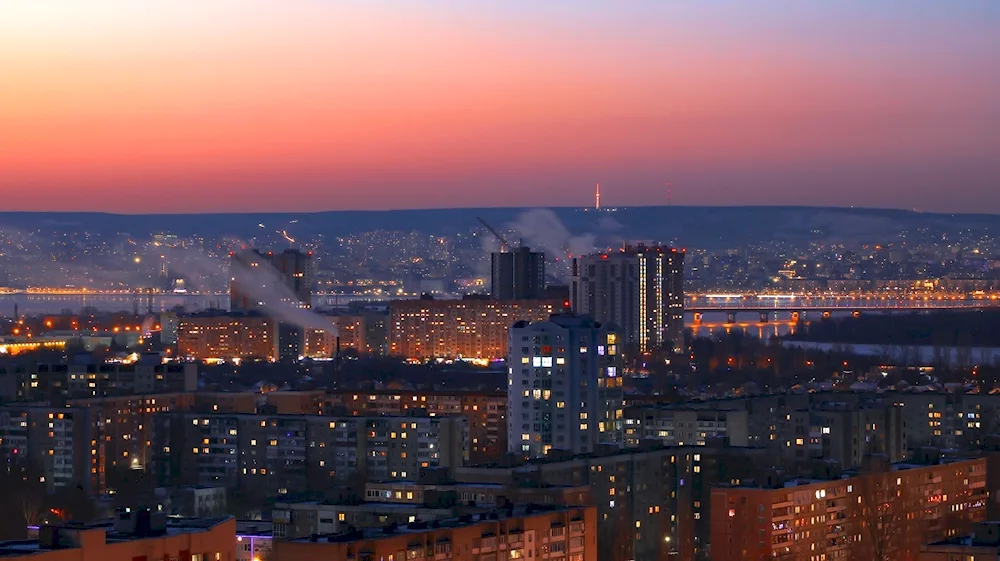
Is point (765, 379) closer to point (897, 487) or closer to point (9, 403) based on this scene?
point (9, 403)

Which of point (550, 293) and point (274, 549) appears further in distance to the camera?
point (550, 293)

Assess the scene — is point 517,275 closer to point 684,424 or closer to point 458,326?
point 458,326

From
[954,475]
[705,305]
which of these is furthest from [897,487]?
[705,305]

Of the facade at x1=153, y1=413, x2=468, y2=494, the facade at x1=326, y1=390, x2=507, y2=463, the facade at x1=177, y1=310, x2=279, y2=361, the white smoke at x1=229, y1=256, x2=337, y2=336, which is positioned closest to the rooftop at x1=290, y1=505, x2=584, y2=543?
the facade at x1=153, y1=413, x2=468, y2=494

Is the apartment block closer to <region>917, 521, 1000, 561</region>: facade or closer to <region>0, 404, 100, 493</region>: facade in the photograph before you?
<region>917, 521, 1000, 561</region>: facade

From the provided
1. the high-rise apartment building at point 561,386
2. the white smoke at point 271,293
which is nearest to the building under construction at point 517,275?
the white smoke at point 271,293

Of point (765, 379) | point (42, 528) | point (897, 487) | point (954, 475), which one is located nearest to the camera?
point (42, 528)

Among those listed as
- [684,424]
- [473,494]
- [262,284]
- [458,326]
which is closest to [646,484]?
[473,494]
